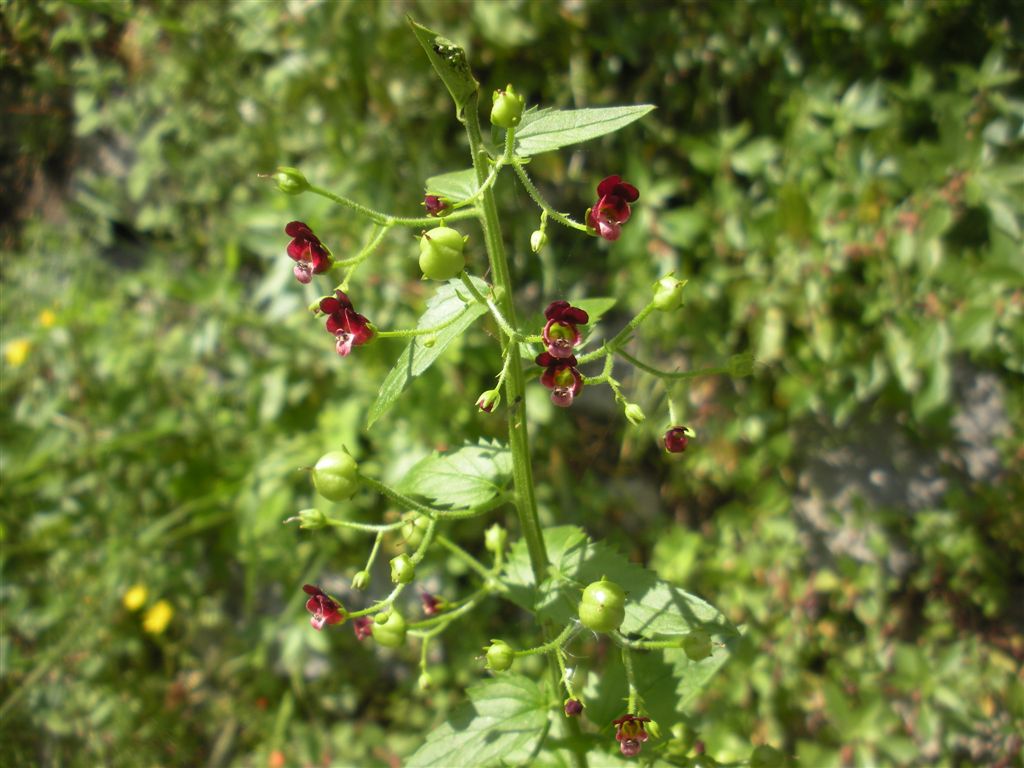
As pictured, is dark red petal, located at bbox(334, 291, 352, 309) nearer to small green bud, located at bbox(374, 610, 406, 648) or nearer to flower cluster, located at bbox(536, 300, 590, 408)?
flower cluster, located at bbox(536, 300, 590, 408)

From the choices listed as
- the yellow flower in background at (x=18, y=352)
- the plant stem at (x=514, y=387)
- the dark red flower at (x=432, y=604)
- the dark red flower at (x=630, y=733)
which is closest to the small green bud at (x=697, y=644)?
the dark red flower at (x=630, y=733)

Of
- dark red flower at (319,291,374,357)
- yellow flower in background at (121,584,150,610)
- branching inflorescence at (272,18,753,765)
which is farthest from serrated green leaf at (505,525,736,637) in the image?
yellow flower in background at (121,584,150,610)

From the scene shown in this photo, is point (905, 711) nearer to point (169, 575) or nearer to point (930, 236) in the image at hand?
point (930, 236)

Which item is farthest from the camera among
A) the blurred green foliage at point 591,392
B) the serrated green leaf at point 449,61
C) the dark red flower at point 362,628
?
the blurred green foliage at point 591,392

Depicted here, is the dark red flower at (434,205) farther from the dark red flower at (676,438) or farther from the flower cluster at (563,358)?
the dark red flower at (676,438)

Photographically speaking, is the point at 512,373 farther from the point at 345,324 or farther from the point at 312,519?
the point at 312,519

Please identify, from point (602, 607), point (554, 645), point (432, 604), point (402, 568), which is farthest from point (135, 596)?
point (602, 607)

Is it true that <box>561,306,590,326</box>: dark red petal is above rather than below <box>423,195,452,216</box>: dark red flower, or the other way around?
below
